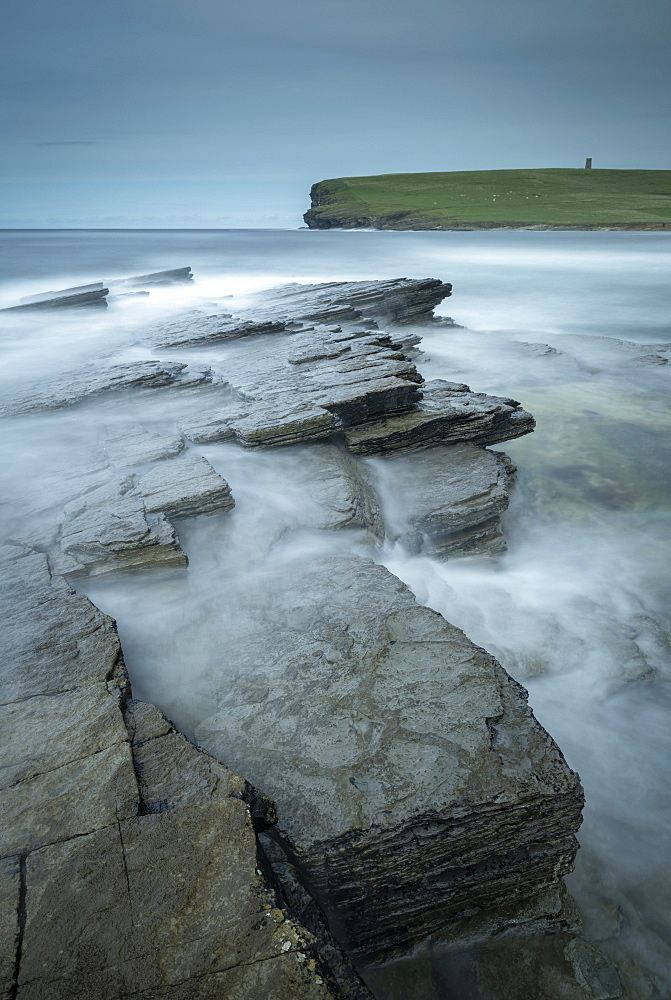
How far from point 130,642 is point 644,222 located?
72.2 metres

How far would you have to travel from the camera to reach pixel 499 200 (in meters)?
86.8

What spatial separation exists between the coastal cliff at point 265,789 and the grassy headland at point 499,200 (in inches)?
2719

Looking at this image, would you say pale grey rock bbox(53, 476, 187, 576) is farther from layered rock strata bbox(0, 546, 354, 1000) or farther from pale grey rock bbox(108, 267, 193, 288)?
pale grey rock bbox(108, 267, 193, 288)

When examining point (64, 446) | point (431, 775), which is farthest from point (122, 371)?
point (431, 775)

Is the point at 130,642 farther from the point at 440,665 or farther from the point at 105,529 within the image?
the point at 440,665

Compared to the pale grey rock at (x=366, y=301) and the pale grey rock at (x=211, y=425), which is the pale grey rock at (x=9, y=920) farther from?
the pale grey rock at (x=366, y=301)

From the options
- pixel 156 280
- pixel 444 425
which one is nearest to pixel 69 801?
pixel 444 425

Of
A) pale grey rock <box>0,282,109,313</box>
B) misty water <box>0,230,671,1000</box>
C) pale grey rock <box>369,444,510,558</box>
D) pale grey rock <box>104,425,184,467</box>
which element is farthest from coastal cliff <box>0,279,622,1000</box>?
pale grey rock <box>0,282,109,313</box>

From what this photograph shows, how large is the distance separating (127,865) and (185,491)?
429cm

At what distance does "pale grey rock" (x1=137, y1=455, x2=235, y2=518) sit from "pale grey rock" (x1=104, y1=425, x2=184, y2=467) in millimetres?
623

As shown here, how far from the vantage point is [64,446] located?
852 cm

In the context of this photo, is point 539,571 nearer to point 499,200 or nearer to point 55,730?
point 55,730

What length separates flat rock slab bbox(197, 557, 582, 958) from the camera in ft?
10.1

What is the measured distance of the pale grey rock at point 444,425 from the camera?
28.2 ft
